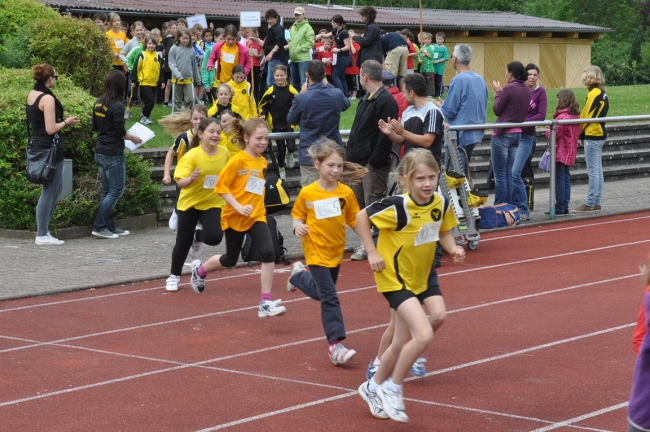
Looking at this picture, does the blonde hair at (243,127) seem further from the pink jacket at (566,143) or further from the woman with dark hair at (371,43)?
the woman with dark hair at (371,43)

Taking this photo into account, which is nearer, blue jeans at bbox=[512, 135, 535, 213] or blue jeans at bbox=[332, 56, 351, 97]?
blue jeans at bbox=[512, 135, 535, 213]

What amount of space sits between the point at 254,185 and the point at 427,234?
3.05 m

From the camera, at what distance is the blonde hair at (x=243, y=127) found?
8.88m

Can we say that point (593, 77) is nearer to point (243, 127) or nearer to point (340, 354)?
point (243, 127)

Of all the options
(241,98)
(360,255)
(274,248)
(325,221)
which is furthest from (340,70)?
(325,221)

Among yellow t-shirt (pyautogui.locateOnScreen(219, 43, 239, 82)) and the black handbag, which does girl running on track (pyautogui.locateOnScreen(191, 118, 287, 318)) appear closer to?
the black handbag

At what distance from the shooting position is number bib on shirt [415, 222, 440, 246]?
6.21 meters

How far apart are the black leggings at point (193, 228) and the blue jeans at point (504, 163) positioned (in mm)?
5458

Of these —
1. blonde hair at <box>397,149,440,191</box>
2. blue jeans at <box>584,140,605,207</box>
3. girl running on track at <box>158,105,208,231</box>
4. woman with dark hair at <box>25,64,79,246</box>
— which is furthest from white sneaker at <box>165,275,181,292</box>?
blue jeans at <box>584,140,605,207</box>

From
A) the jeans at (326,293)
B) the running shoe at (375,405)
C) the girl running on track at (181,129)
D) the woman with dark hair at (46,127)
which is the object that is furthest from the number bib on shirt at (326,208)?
the woman with dark hair at (46,127)

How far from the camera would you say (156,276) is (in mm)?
10953

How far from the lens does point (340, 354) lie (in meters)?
Result: 7.09

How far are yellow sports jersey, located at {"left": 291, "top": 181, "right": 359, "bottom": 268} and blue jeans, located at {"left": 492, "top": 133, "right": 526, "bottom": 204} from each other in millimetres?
7092

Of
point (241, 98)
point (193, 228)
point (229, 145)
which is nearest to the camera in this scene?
point (193, 228)
